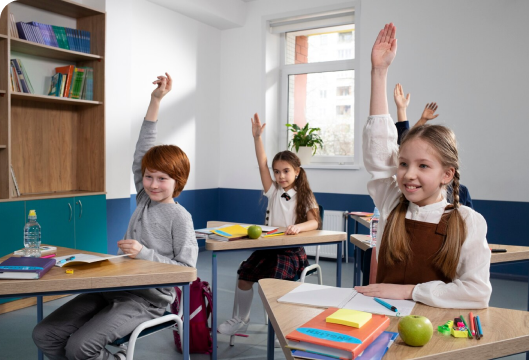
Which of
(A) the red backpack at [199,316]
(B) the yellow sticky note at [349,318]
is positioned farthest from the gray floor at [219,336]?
(B) the yellow sticky note at [349,318]

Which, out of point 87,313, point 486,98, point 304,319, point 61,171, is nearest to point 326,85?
point 486,98

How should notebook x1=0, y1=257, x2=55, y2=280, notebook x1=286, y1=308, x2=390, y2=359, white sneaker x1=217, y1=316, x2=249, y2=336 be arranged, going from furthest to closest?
white sneaker x1=217, y1=316, x2=249, y2=336 → notebook x1=0, y1=257, x2=55, y2=280 → notebook x1=286, y1=308, x2=390, y2=359

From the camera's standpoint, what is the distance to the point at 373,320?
44.5 inches

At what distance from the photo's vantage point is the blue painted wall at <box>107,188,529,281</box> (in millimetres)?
4462

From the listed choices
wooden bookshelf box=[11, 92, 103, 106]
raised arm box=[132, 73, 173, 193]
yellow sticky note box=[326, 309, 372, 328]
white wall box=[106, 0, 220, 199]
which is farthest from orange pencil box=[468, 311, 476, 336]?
white wall box=[106, 0, 220, 199]

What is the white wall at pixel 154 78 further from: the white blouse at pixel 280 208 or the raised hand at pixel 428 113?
the raised hand at pixel 428 113

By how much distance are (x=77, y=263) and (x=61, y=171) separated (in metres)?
2.63

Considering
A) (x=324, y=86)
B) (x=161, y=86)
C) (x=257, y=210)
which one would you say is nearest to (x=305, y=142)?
(x=324, y=86)

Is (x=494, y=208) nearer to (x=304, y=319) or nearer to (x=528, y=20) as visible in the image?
(x=528, y=20)

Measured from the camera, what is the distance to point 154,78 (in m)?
5.07

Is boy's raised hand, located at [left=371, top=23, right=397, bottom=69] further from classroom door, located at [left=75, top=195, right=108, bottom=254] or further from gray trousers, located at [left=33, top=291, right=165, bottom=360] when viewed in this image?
classroom door, located at [left=75, top=195, right=108, bottom=254]

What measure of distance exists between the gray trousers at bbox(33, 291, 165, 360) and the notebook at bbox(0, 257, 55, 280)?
0.29 m

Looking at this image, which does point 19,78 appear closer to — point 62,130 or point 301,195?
point 62,130

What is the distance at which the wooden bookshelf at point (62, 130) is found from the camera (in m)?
3.73
